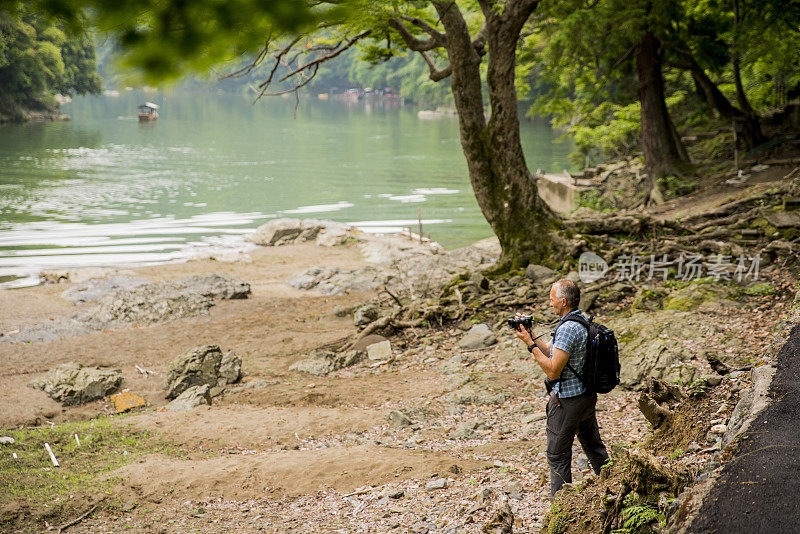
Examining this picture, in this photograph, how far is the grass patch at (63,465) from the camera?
682 centimetres

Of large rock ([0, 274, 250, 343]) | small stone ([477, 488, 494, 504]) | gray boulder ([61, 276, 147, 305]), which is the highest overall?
small stone ([477, 488, 494, 504])

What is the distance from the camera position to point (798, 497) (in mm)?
3529

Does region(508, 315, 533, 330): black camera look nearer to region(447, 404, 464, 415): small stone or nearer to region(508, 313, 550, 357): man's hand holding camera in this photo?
region(508, 313, 550, 357): man's hand holding camera

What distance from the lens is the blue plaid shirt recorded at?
4.82 metres

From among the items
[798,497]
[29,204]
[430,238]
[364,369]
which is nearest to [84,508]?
[364,369]

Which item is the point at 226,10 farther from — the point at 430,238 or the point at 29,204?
the point at 29,204

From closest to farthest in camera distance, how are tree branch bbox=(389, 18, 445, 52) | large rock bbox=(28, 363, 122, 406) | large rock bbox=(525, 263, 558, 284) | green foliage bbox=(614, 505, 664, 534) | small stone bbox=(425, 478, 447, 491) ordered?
green foliage bbox=(614, 505, 664, 534), small stone bbox=(425, 478, 447, 491), large rock bbox=(28, 363, 122, 406), large rock bbox=(525, 263, 558, 284), tree branch bbox=(389, 18, 445, 52)

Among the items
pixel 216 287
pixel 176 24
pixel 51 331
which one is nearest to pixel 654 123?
pixel 216 287

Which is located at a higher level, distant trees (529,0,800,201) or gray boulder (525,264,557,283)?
distant trees (529,0,800,201)

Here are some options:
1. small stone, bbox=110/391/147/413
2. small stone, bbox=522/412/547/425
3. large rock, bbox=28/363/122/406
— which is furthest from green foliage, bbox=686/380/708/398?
large rock, bbox=28/363/122/406

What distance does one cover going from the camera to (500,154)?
13.1m

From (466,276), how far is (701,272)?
4.57 meters

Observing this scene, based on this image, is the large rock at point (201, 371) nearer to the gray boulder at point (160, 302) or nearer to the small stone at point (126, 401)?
the small stone at point (126, 401)

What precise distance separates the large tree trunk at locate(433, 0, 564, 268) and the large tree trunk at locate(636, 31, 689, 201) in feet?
26.3
